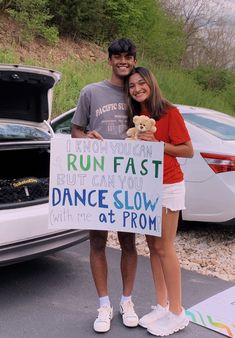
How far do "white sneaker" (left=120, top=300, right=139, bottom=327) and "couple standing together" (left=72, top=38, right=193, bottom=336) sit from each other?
91 millimetres

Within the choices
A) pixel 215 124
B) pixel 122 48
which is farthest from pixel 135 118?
pixel 215 124

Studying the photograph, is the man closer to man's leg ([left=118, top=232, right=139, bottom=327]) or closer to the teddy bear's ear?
man's leg ([left=118, top=232, right=139, bottom=327])

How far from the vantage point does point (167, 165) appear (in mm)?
3146

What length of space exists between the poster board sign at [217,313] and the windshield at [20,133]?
2.00 m

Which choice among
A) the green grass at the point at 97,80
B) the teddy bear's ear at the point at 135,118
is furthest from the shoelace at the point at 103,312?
the green grass at the point at 97,80

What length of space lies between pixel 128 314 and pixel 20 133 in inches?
77.8

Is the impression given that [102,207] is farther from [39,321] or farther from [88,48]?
[88,48]

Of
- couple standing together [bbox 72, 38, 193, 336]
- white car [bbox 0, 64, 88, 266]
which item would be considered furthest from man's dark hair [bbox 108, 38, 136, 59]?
white car [bbox 0, 64, 88, 266]

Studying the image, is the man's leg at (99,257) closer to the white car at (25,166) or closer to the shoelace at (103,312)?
the shoelace at (103,312)

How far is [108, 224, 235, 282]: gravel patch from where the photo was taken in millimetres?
4723

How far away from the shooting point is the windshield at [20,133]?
4.43 m

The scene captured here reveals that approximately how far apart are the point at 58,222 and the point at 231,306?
1522 millimetres

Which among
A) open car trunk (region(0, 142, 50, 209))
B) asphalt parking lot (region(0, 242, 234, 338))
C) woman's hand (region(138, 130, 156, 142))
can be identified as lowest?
asphalt parking lot (region(0, 242, 234, 338))

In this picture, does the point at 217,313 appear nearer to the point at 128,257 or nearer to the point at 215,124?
the point at 128,257
